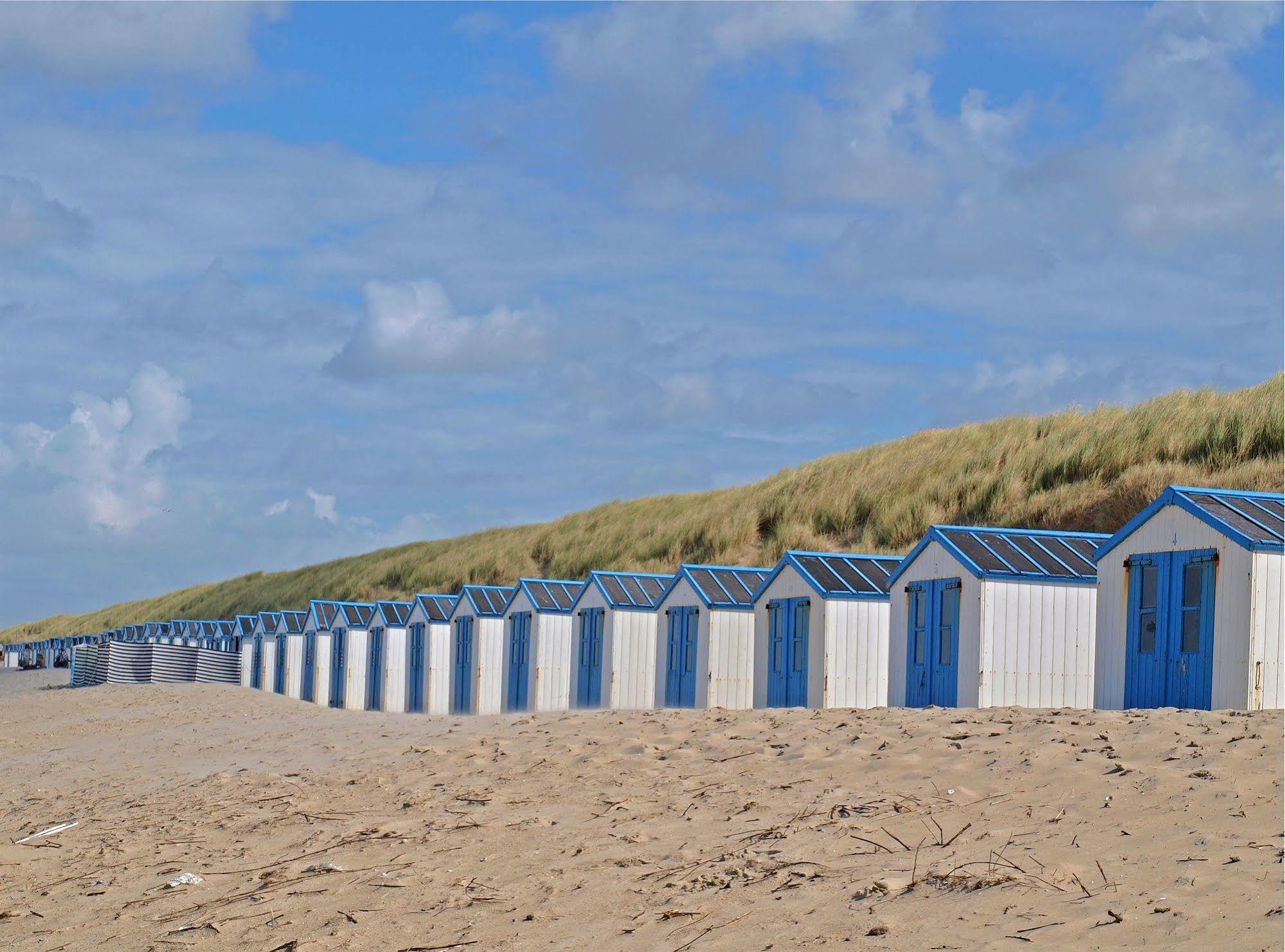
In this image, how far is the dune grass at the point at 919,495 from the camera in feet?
125

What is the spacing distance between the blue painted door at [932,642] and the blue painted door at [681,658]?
6.45 m

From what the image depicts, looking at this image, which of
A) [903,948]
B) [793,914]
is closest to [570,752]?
[793,914]

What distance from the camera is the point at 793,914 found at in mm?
8344

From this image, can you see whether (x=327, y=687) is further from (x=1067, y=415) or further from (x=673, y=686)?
(x=1067, y=415)

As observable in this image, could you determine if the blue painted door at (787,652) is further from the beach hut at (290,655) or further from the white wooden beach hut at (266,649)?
the white wooden beach hut at (266,649)

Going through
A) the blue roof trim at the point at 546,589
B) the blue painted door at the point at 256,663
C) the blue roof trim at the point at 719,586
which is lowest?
the blue painted door at the point at 256,663

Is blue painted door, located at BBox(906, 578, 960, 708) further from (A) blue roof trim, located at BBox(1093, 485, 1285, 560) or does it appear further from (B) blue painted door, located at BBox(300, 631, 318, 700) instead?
(B) blue painted door, located at BBox(300, 631, 318, 700)

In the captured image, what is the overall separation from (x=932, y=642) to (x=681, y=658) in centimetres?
786

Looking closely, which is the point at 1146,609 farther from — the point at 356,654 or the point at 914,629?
the point at 356,654

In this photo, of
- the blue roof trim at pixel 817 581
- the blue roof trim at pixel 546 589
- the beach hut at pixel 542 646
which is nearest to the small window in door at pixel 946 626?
the blue roof trim at pixel 817 581

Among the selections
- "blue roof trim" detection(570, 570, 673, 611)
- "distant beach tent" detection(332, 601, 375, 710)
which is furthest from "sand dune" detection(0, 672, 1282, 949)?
"distant beach tent" detection(332, 601, 375, 710)

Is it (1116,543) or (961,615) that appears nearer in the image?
(1116,543)

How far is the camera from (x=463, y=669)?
35.6 metres

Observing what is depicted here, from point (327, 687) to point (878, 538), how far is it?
18922 millimetres
